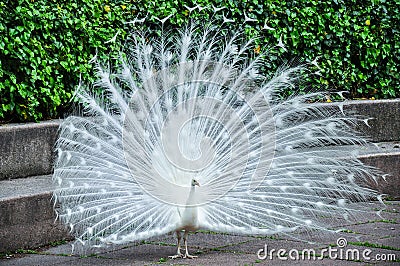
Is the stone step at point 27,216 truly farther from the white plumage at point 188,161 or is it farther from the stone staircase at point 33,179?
Answer: the white plumage at point 188,161

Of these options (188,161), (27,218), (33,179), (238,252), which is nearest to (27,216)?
(27,218)

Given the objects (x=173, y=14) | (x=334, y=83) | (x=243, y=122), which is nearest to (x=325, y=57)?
(x=334, y=83)

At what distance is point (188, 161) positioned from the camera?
569cm

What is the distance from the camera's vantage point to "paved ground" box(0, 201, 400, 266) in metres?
5.38

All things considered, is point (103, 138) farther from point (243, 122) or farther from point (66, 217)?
point (243, 122)

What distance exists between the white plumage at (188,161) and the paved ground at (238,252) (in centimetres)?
17

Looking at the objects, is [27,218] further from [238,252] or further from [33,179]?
[238,252]

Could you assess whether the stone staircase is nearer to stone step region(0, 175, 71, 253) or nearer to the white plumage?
stone step region(0, 175, 71, 253)

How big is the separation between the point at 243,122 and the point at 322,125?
0.96m

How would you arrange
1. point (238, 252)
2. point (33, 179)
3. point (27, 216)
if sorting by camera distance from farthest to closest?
point (33, 179)
point (27, 216)
point (238, 252)

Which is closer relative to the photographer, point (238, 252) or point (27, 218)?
point (238, 252)

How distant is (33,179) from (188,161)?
163 centimetres

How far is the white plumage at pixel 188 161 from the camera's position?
5.62m

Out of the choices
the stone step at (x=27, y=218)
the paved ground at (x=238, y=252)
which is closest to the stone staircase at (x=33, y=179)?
the stone step at (x=27, y=218)
